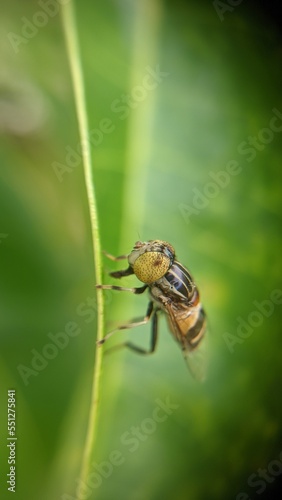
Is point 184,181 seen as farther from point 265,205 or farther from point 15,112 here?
point 15,112

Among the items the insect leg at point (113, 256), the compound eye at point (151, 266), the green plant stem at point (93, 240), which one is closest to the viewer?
the green plant stem at point (93, 240)

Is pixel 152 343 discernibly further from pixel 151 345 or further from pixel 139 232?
pixel 139 232

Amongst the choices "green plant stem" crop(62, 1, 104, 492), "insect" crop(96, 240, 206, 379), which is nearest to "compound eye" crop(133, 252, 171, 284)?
"insect" crop(96, 240, 206, 379)

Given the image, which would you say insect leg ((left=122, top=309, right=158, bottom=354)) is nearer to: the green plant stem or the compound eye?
the compound eye

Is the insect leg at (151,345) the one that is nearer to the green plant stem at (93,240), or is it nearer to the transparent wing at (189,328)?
the transparent wing at (189,328)

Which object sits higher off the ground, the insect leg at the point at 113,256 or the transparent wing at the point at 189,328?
the insect leg at the point at 113,256

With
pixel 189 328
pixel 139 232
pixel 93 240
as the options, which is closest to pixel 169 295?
pixel 189 328

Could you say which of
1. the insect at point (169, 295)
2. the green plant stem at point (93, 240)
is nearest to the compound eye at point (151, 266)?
the insect at point (169, 295)
